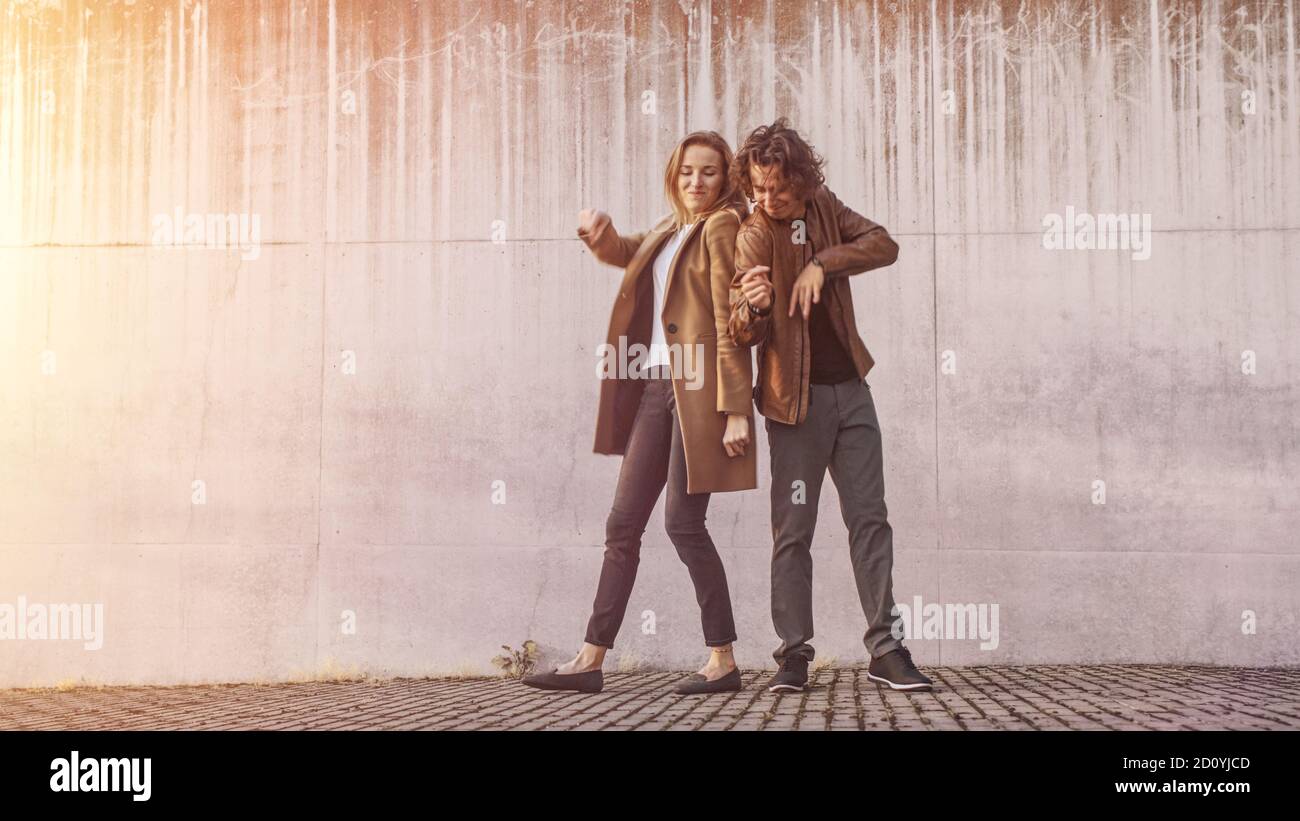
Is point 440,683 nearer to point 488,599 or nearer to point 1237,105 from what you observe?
point 488,599

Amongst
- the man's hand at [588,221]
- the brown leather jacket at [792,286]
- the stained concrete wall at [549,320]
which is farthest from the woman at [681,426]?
the stained concrete wall at [549,320]

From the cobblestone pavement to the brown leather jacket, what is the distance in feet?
4.07

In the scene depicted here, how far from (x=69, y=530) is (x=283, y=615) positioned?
1.28 metres

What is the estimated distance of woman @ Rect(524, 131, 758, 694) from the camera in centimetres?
503

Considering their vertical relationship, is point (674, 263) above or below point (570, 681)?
above

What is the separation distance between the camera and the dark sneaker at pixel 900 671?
4.86 metres

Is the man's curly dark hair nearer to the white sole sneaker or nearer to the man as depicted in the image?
the man


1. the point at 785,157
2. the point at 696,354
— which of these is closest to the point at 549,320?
the point at 696,354

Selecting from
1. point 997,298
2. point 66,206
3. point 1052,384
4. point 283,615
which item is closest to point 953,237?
point 997,298

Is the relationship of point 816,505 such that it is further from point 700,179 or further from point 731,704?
point 700,179

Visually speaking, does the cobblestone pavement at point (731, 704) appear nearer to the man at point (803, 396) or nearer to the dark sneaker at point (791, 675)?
the dark sneaker at point (791, 675)

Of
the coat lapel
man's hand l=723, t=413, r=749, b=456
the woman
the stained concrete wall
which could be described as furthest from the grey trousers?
the stained concrete wall

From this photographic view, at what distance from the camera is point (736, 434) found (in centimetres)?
500

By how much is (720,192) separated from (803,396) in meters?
1.14
